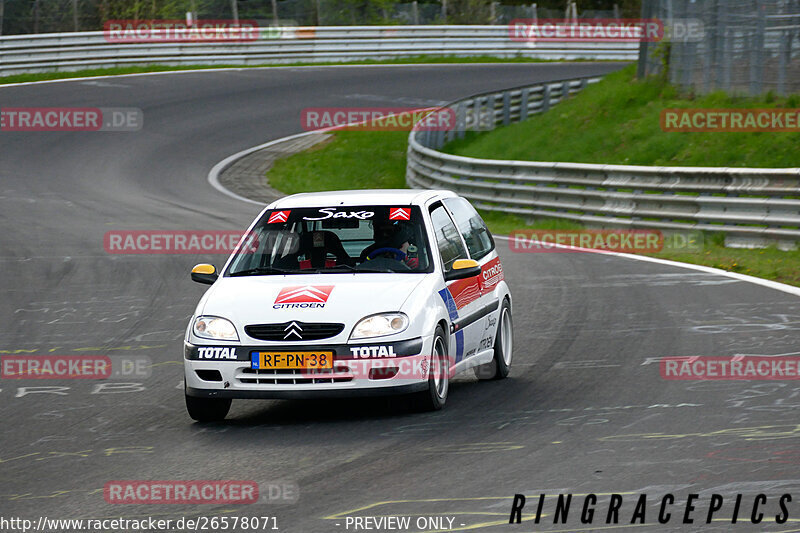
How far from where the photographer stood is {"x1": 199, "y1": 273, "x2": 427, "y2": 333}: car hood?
7.96 meters

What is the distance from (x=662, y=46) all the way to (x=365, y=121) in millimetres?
9855

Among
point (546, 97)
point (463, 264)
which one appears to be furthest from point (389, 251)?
point (546, 97)

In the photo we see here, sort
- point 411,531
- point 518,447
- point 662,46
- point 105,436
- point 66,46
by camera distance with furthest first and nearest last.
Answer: point 66,46, point 662,46, point 105,436, point 518,447, point 411,531

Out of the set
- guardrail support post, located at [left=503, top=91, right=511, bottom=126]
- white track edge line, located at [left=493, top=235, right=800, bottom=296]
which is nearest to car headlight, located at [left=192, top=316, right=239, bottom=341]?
white track edge line, located at [left=493, top=235, right=800, bottom=296]

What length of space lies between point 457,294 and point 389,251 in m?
0.59

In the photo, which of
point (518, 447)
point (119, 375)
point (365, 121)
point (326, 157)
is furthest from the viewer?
point (365, 121)

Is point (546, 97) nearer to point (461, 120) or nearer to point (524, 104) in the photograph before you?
point (524, 104)

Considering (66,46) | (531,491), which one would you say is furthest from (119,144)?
(531,491)

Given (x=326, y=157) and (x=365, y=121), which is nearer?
(x=326, y=157)

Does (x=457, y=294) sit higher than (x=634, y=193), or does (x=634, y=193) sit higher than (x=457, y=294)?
(x=457, y=294)

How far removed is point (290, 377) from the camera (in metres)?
7.86

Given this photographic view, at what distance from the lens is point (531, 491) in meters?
6.18

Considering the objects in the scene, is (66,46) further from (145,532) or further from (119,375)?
(145,532)

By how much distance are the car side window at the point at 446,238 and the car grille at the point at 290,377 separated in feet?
4.99
